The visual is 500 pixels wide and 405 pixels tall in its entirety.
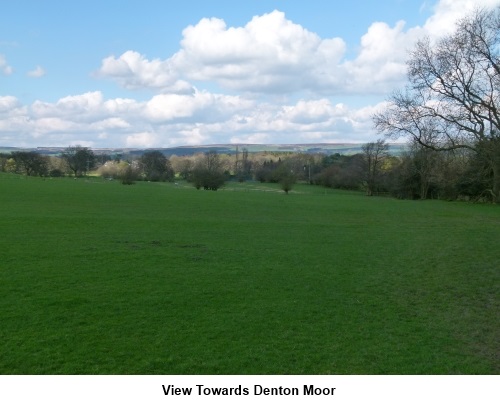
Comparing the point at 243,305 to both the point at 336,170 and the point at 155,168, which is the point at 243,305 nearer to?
the point at 336,170

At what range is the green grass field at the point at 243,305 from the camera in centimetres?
666

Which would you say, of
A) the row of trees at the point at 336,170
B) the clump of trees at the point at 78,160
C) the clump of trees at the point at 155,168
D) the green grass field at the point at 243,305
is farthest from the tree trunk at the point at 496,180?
the clump of trees at the point at 78,160

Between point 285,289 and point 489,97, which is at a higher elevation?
point 489,97

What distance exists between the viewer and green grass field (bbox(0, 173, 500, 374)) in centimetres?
666

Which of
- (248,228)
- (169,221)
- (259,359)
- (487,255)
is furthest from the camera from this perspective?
(169,221)

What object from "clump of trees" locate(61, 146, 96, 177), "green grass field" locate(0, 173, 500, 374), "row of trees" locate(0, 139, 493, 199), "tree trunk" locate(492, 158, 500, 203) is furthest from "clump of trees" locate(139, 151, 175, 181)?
"green grass field" locate(0, 173, 500, 374)

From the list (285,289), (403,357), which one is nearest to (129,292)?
(285,289)

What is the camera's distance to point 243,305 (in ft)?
30.7

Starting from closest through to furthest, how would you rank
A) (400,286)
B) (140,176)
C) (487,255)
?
(400,286)
(487,255)
(140,176)

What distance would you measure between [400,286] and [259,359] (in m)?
6.02

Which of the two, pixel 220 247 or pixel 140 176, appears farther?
pixel 140 176

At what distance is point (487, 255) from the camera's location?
16.0m

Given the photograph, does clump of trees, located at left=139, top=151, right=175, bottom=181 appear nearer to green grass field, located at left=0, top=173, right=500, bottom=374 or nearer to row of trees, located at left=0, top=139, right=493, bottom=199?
row of trees, located at left=0, top=139, right=493, bottom=199

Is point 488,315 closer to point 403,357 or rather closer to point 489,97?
point 403,357
